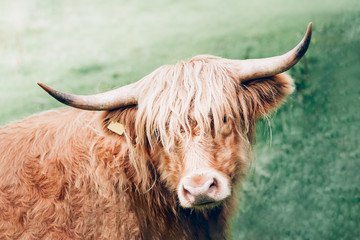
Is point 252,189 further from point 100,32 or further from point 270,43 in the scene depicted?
point 100,32

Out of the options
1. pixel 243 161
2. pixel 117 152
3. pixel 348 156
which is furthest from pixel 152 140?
pixel 348 156

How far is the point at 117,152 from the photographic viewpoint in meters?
3.20

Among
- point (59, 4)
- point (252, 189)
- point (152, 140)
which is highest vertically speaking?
point (59, 4)

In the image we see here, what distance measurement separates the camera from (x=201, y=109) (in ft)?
9.43

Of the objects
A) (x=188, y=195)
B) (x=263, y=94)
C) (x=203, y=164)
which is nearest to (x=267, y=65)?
(x=263, y=94)

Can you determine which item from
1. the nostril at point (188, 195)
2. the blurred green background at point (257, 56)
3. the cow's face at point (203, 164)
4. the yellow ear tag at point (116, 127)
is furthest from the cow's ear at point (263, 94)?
the blurred green background at point (257, 56)

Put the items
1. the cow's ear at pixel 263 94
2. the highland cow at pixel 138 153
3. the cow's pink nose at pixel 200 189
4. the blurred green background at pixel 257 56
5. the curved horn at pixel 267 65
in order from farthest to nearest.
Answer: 1. the blurred green background at pixel 257 56
2. the cow's ear at pixel 263 94
3. the highland cow at pixel 138 153
4. the curved horn at pixel 267 65
5. the cow's pink nose at pixel 200 189

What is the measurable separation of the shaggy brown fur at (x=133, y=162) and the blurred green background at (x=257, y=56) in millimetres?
1191

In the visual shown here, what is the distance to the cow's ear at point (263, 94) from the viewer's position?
3.06 meters

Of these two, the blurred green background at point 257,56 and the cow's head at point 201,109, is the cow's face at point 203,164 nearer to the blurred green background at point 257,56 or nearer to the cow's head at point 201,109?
the cow's head at point 201,109

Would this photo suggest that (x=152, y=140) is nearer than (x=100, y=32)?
Yes

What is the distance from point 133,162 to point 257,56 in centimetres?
226

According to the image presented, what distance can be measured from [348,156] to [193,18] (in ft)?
7.27

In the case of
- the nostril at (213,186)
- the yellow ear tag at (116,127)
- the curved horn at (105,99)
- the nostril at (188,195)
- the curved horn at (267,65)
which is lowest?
the nostril at (188,195)
